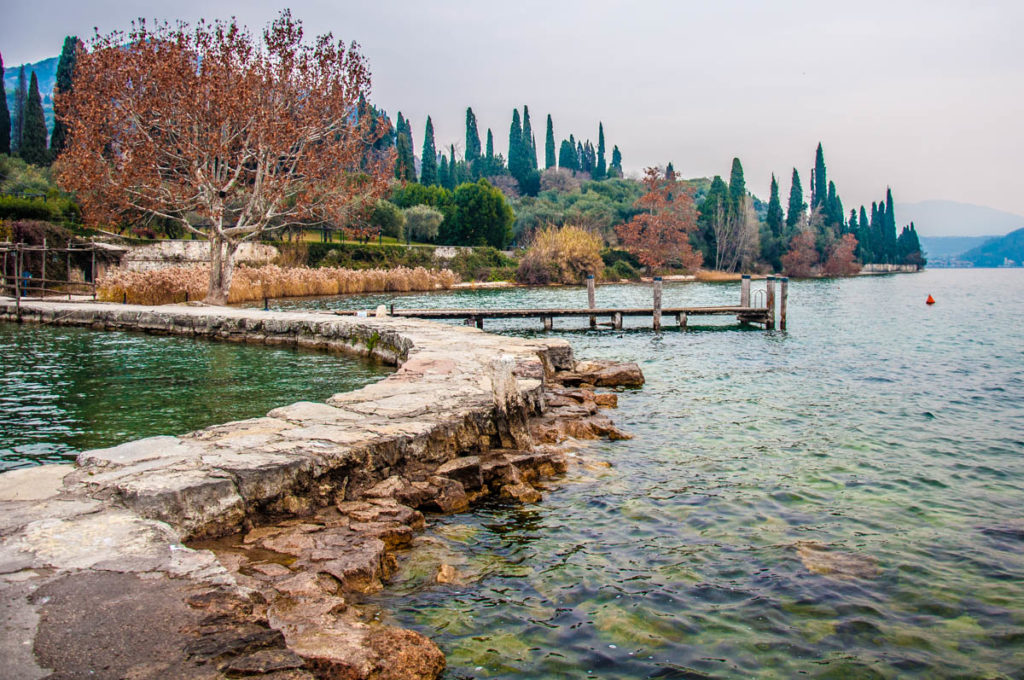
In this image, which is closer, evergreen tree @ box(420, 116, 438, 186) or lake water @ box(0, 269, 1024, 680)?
lake water @ box(0, 269, 1024, 680)

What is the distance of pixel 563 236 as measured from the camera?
166ft

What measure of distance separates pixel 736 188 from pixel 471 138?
40.4 meters

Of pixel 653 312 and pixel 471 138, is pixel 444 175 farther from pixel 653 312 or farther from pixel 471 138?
pixel 653 312

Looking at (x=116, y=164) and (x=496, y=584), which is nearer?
(x=496, y=584)

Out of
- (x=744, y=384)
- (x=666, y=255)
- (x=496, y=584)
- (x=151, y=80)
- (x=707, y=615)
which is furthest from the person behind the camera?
(x=666, y=255)

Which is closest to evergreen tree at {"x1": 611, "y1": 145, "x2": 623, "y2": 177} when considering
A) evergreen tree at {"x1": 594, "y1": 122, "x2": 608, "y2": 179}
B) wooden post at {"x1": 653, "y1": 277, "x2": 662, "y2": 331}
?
evergreen tree at {"x1": 594, "y1": 122, "x2": 608, "y2": 179}

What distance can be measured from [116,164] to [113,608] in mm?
23819

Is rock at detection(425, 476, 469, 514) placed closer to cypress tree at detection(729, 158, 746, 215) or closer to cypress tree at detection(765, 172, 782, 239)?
cypress tree at detection(729, 158, 746, 215)

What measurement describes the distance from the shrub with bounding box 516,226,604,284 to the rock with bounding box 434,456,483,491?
4431cm

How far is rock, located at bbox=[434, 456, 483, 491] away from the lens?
20.2 ft

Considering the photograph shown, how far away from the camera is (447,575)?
463cm

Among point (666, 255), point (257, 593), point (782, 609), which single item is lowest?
point (782, 609)

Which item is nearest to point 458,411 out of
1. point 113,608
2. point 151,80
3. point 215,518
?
point 215,518

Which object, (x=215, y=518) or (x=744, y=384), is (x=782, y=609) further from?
(x=744, y=384)
